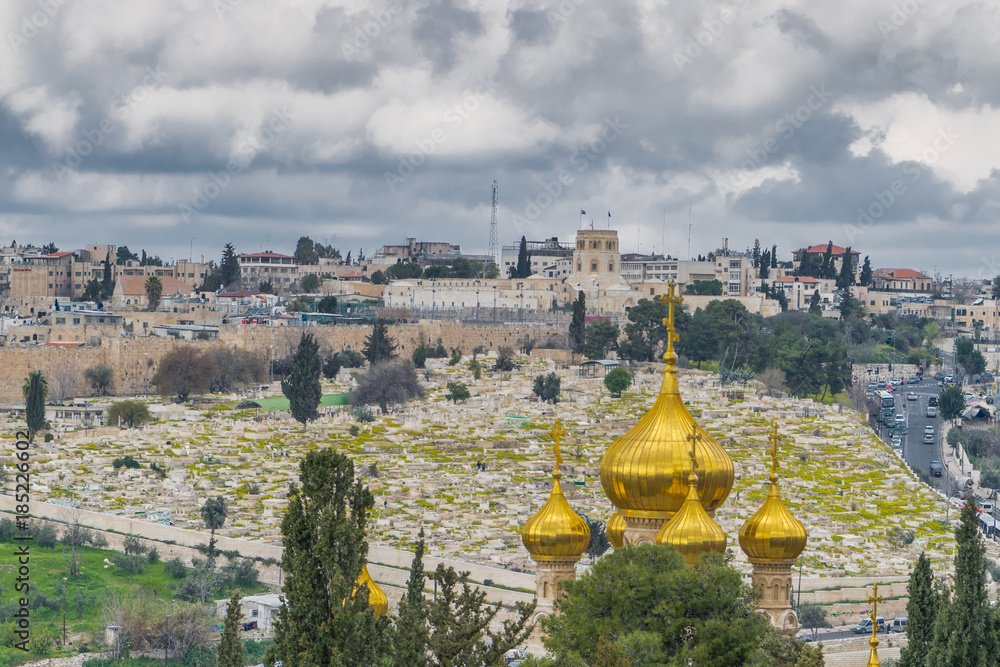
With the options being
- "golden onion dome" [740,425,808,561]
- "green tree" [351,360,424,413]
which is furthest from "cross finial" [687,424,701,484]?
"green tree" [351,360,424,413]

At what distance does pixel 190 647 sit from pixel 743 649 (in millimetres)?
24796

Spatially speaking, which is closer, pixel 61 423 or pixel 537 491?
pixel 537 491

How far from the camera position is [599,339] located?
363 ft

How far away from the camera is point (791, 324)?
12544 centimetres

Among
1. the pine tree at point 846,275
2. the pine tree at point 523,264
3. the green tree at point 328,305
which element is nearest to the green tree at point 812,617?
the green tree at point 328,305

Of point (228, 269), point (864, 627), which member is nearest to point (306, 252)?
point (228, 269)

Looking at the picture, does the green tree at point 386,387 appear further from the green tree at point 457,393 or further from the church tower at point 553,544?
the church tower at point 553,544

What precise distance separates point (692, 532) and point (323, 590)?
8.25m

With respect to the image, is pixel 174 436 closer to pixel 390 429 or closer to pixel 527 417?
pixel 390 429

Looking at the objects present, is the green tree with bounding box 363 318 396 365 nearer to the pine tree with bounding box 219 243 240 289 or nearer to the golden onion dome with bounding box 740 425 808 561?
the pine tree with bounding box 219 243 240 289

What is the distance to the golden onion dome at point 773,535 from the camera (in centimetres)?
3094

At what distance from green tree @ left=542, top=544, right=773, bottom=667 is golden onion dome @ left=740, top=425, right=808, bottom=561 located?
9.01ft

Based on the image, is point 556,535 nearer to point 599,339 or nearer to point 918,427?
point 918,427

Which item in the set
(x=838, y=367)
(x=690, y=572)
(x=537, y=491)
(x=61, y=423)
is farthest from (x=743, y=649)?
(x=838, y=367)
